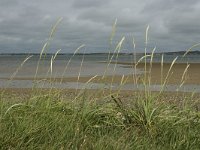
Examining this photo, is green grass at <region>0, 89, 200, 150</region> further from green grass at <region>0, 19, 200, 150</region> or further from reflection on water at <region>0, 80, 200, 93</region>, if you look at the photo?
reflection on water at <region>0, 80, 200, 93</region>

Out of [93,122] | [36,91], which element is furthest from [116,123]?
[36,91]

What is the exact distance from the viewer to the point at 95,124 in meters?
4.92

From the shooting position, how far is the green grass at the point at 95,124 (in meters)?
3.97

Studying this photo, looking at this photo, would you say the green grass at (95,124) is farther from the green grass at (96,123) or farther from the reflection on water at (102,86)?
the reflection on water at (102,86)

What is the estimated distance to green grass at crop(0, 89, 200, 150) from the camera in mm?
3973

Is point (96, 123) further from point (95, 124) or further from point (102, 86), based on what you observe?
point (102, 86)

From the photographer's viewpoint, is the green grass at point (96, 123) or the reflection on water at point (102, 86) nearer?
the green grass at point (96, 123)

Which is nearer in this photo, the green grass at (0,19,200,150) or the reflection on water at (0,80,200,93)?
the green grass at (0,19,200,150)

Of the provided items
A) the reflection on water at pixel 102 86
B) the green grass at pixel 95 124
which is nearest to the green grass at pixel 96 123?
the green grass at pixel 95 124

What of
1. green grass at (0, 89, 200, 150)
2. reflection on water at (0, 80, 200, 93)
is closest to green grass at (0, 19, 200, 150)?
green grass at (0, 89, 200, 150)

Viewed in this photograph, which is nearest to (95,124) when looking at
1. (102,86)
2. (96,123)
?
(96,123)

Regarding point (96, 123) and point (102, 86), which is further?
point (102, 86)

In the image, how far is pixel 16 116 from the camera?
14.4ft

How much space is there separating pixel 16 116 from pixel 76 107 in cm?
101
